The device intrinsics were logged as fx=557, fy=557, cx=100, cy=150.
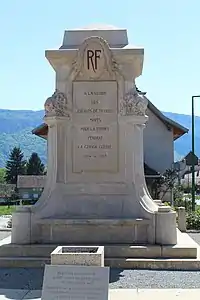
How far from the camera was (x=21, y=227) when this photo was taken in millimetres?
10750

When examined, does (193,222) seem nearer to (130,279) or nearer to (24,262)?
(24,262)

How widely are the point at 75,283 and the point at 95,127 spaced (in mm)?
5743

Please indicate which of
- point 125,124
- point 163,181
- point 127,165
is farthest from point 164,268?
point 163,181

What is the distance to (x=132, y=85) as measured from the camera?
11.4m

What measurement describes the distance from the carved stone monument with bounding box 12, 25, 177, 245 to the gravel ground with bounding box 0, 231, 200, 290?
1564 mm

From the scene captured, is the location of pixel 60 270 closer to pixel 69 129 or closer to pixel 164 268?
pixel 164 268

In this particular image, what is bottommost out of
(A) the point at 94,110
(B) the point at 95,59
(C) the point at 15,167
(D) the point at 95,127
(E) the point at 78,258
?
(E) the point at 78,258

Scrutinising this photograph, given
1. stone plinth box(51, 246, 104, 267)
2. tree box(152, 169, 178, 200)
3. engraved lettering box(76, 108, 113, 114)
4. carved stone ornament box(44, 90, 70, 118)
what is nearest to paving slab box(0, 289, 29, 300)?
stone plinth box(51, 246, 104, 267)

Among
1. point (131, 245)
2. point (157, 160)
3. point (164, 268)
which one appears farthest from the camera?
point (157, 160)

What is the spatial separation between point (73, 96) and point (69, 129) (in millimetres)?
684

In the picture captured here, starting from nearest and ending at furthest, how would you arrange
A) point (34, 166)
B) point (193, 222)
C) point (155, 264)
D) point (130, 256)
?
point (155, 264) → point (130, 256) → point (193, 222) → point (34, 166)

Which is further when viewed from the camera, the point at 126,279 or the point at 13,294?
the point at 126,279

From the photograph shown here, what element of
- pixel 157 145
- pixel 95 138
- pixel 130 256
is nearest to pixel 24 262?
pixel 130 256

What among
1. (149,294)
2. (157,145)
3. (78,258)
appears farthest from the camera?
(157,145)
